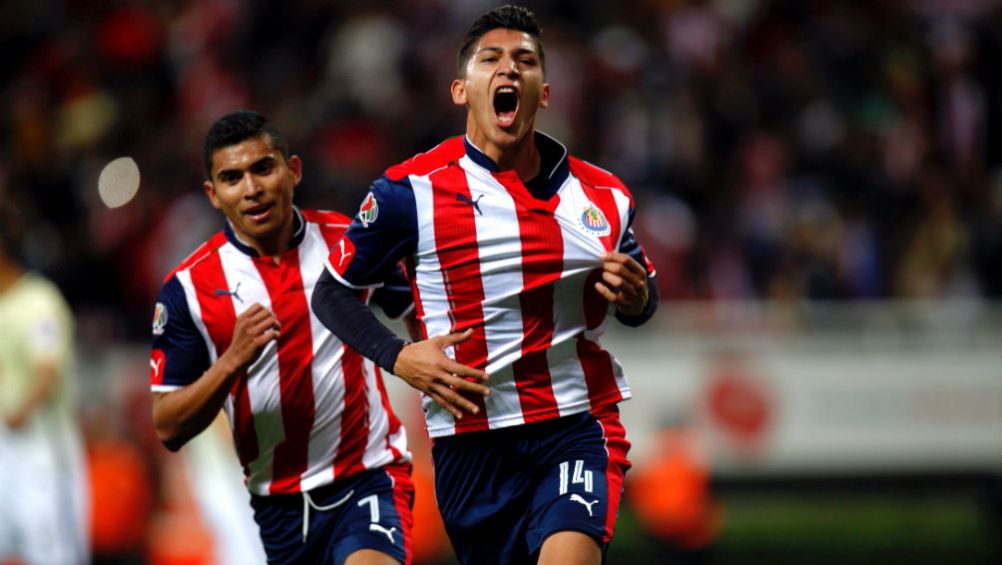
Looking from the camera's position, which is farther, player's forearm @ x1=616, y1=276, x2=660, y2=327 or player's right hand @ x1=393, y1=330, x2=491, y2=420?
player's forearm @ x1=616, y1=276, x2=660, y2=327

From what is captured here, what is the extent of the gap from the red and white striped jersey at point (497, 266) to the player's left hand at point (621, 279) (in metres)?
0.16

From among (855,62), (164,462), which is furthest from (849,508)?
(164,462)

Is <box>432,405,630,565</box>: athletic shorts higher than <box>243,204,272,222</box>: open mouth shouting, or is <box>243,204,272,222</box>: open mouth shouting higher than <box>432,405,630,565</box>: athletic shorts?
<box>243,204,272,222</box>: open mouth shouting

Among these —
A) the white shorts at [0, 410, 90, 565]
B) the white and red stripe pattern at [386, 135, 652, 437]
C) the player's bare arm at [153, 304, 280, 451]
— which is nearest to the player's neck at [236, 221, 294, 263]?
the player's bare arm at [153, 304, 280, 451]

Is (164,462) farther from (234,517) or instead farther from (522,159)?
(522,159)

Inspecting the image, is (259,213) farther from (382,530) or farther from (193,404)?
(382,530)

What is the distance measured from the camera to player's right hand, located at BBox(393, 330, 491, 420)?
4309 millimetres

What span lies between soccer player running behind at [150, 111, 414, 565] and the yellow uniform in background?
10.5 ft

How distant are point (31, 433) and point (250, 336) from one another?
13.1 feet

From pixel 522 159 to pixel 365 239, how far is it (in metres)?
0.57

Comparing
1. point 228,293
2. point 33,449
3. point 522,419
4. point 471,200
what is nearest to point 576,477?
point 522,419

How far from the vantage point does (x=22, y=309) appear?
26.3ft

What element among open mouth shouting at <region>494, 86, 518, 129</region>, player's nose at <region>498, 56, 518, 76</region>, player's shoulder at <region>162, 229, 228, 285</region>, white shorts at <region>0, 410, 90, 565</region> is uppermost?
player's nose at <region>498, 56, 518, 76</region>

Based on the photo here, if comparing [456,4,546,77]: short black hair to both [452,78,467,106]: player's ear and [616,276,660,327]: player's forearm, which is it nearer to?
[452,78,467,106]: player's ear
